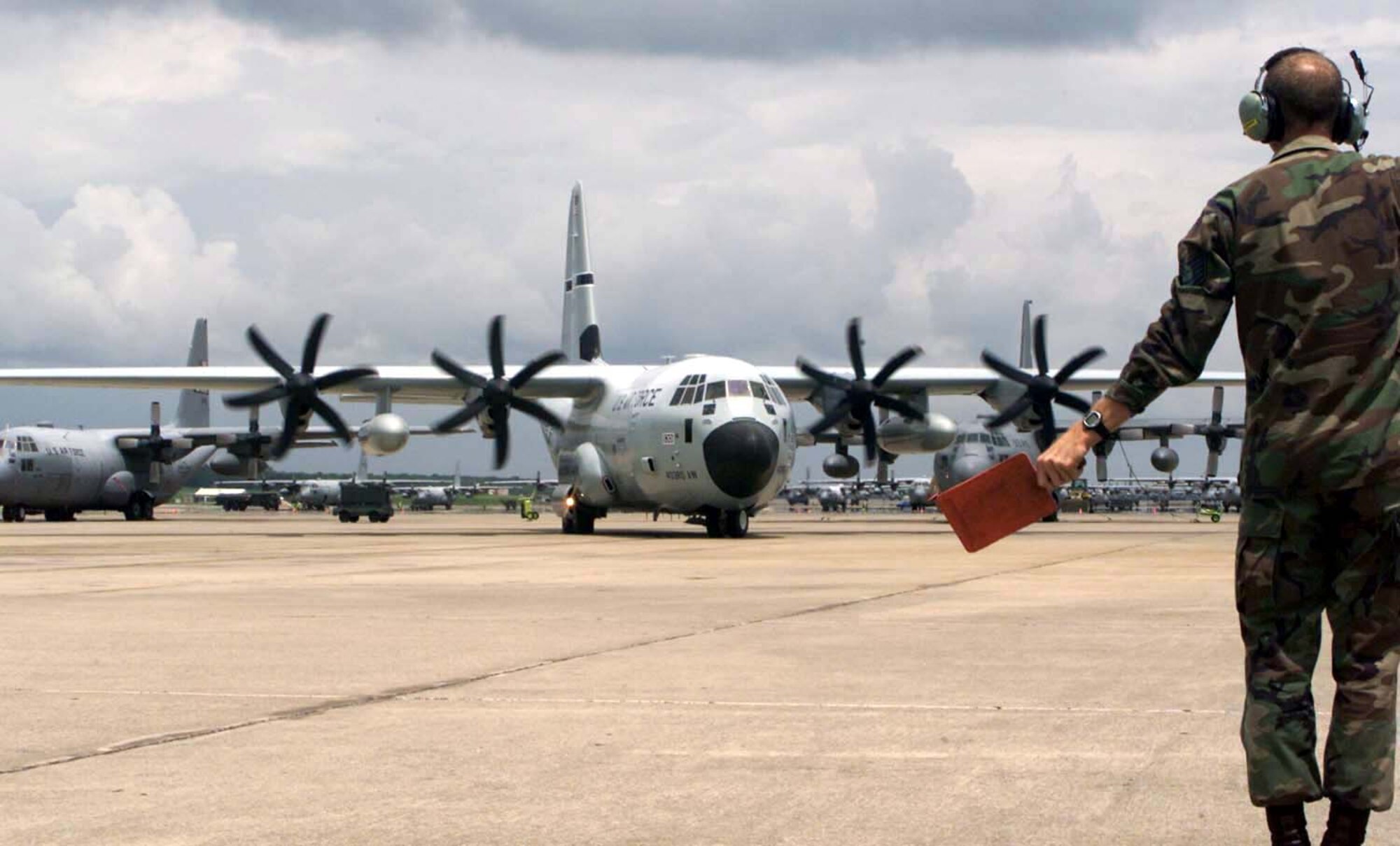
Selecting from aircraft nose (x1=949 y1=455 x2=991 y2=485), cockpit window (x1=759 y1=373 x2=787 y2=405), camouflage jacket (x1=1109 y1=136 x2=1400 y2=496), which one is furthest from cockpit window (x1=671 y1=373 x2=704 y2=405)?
camouflage jacket (x1=1109 y1=136 x2=1400 y2=496)

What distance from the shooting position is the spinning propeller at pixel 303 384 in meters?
38.4

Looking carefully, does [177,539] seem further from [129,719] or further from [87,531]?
[129,719]

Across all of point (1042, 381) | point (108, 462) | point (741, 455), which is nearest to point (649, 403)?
point (741, 455)

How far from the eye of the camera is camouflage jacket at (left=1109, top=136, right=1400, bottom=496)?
4.44 meters

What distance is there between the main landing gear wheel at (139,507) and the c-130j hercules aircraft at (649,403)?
2154 cm

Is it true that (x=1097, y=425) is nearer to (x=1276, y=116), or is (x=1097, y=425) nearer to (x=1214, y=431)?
(x=1276, y=116)

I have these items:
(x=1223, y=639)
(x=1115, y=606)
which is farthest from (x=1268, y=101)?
(x=1115, y=606)

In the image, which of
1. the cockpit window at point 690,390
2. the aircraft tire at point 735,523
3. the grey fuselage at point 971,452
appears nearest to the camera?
the cockpit window at point 690,390

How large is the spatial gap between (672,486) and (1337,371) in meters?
30.0

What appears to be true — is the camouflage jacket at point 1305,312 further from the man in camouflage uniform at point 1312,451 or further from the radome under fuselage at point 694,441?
the radome under fuselage at point 694,441

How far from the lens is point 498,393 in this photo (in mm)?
37938

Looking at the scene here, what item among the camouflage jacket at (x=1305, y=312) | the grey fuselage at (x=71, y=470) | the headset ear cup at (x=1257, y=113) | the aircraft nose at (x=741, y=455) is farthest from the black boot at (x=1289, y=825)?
the grey fuselage at (x=71, y=470)

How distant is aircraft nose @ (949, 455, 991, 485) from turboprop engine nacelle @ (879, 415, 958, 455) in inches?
252

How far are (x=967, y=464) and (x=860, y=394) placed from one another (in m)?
9.30
